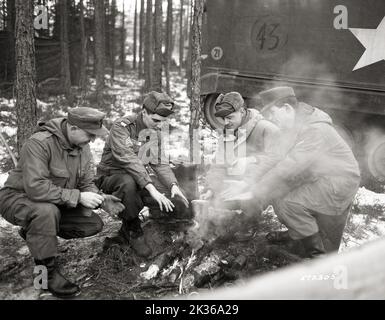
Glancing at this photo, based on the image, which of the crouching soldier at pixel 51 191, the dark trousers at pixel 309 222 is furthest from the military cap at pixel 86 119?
the dark trousers at pixel 309 222

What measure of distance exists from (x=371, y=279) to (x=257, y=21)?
5.51 metres

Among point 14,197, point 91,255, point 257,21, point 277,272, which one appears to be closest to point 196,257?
point 277,272

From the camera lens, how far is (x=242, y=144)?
4301 millimetres

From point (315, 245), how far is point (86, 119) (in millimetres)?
2375

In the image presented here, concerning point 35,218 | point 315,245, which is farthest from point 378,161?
point 35,218

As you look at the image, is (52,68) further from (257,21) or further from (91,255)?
(91,255)

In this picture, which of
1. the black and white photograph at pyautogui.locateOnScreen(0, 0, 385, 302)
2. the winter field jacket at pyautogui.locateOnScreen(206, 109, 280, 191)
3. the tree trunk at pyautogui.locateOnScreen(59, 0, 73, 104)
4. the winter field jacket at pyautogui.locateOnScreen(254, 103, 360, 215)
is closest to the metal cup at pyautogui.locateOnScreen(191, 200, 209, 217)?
the black and white photograph at pyautogui.locateOnScreen(0, 0, 385, 302)

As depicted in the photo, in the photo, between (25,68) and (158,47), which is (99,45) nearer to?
(158,47)

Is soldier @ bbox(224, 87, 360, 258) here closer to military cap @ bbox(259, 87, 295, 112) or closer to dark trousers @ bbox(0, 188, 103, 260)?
military cap @ bbox(259, 87, 295, 112)

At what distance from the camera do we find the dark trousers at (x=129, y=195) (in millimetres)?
3662

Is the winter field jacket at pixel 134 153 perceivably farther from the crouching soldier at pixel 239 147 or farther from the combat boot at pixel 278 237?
the combat boot at pixel 278 237

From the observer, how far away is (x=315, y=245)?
3510 mm

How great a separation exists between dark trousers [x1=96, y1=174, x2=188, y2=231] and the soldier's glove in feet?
0.51
